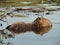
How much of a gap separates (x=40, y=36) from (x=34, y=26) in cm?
10

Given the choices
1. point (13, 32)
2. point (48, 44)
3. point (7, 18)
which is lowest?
point (48, 44)

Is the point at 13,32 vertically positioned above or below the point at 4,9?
below

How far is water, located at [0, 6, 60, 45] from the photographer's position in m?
1.41

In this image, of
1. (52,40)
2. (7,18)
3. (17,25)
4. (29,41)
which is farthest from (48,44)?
(7,18)

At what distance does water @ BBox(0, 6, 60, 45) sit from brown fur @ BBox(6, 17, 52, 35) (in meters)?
0.03

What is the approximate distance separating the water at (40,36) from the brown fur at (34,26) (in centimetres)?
3

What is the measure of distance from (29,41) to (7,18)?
27cm

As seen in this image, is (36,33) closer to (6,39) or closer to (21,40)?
(21,40)

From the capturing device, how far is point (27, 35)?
1.41 m

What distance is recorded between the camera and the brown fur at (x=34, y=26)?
141 cm

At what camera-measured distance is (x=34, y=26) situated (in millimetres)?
1421

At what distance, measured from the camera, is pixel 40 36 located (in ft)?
4.67

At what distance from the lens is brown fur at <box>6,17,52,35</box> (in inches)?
55.6

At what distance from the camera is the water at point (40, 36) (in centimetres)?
141
